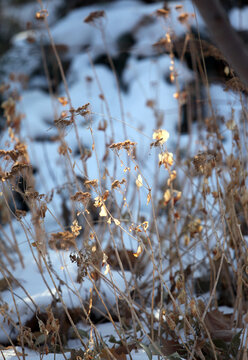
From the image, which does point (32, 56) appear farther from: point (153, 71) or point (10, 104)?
point (10, 104)

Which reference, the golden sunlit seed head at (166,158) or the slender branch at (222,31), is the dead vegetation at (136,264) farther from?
the slender branch at (222,31)

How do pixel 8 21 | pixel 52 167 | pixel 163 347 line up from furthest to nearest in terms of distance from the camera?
pixel 8 21
pixel 52 167
pixel 163 347

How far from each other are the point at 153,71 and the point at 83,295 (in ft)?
8.94

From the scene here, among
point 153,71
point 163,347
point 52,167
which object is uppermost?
point 153,71

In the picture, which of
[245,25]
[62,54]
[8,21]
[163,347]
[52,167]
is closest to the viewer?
[163,347]

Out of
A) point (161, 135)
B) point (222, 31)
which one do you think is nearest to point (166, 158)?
point (161, 135)

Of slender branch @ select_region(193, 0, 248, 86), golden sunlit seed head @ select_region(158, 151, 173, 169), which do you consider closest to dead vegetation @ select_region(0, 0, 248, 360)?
golden sunlit seed head @ select_region(158, 151, 173, 169)

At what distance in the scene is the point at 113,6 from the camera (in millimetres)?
4707

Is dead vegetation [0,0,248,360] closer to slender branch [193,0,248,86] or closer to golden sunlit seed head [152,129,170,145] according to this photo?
golden sunlit seed head [152,129,170,145]

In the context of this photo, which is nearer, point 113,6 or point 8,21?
point 113,6

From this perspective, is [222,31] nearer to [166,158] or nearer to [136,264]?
[166,158]

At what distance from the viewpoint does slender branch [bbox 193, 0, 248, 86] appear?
24.5 inches

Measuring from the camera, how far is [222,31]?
0.62 meters

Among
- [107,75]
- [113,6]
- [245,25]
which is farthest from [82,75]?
[245,25]
